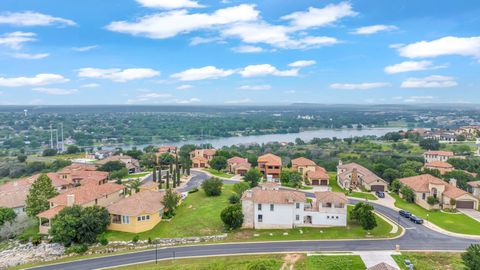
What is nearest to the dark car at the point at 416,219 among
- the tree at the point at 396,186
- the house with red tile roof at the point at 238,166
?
the tree at the point at 396,186

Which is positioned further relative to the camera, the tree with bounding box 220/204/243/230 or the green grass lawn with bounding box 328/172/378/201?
the green grass lawn with bounding box 328/172/378/201

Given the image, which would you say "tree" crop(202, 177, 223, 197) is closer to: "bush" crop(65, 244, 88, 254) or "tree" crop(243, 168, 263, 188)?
"tree" crop(243, 168, 263, 188)

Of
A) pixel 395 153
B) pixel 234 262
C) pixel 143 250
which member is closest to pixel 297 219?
pixel 234 262

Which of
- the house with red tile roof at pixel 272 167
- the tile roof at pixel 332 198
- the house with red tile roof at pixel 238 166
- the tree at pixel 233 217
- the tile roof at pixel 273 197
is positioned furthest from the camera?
the house with red tile roof at pixel 238 166

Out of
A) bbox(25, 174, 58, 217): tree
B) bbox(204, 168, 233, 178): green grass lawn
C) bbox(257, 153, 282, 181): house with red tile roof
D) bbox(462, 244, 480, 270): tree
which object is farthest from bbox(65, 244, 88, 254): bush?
bbox(257, 153, 282, 181): house with red tile roof

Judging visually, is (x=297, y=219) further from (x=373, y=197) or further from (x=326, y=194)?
(x=373, y=197)

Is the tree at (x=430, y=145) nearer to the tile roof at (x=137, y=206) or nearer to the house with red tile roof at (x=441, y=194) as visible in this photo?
the house with red tile roof at (x=441, y=194)
